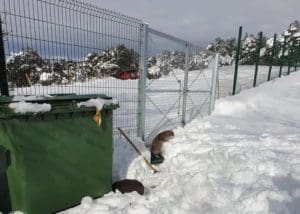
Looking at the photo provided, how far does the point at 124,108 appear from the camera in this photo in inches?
196

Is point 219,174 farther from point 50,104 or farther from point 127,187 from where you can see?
point 50,104

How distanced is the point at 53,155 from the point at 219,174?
82.2 inches

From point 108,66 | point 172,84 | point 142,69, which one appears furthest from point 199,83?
point 108,66

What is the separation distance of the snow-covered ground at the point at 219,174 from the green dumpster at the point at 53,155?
0.27 meters

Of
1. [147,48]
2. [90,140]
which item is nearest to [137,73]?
[147,48]

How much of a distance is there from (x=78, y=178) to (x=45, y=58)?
4.84 ft

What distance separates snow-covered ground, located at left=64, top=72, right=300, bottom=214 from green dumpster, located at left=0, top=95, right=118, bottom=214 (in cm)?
27

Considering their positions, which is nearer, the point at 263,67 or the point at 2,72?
the point at 2,72

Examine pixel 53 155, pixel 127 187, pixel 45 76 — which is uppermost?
pixel 45 76

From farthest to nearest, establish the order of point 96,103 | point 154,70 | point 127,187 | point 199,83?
1. point 199,83
2. point 154,70
3. point 127,187
4. point 96,103

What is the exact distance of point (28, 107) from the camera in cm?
246

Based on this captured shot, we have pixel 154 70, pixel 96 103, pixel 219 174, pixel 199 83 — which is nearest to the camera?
pixel 96 103

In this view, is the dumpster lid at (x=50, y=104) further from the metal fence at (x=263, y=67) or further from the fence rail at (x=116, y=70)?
the metal fence at (x=263, y=67)

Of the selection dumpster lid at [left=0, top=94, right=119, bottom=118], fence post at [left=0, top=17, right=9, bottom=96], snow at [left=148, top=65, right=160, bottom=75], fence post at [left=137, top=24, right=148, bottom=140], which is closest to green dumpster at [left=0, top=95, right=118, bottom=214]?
dumpster lid at [left=0, top=94, right=119, bottom=118]
